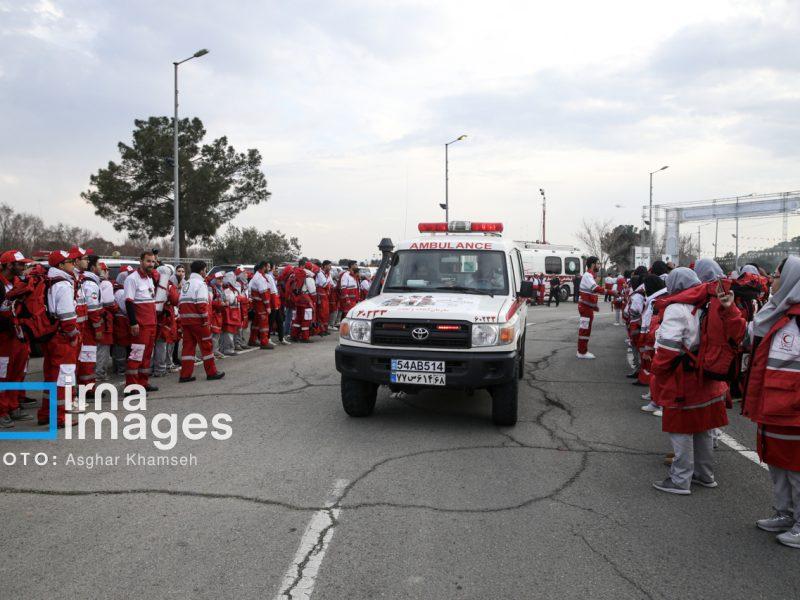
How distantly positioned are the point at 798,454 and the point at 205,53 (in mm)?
22828

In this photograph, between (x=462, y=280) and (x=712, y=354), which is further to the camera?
(x=462, y=280)

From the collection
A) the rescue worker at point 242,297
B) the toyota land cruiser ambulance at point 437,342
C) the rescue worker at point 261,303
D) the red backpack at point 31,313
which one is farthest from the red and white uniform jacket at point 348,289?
the red backpack at point 31,313

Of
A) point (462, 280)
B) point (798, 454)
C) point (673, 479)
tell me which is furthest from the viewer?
point (462, 280)

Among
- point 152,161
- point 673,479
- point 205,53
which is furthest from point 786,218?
point 673,479

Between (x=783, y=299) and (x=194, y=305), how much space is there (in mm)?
7607

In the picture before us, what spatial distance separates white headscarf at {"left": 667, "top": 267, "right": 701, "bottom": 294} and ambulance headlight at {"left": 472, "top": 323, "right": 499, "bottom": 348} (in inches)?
72.0

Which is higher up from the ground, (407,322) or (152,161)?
(152,161)

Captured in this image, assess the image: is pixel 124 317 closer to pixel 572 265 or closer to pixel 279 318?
pixel 279 318

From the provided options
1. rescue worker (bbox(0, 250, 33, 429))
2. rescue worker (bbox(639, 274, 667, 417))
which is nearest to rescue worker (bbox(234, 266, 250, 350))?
rescue worker (bbox(0, 250, 33, 429))

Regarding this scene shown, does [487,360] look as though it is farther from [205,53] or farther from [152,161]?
[152,161]

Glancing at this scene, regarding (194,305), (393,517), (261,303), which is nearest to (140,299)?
(194,305)

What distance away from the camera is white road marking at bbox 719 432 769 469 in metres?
5.75

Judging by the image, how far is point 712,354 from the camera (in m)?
4.59

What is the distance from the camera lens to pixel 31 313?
21.3ft
